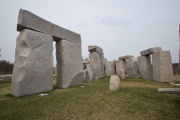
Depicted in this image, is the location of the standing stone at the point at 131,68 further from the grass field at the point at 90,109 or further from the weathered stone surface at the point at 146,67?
the grass field at the point at 90,109

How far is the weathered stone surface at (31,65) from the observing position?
435 centimetres

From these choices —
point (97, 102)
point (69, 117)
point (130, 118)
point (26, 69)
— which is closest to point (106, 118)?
point (130, 118)

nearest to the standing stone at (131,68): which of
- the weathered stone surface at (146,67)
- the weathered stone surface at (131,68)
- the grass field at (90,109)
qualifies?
the weathered stone surface at (131,68)

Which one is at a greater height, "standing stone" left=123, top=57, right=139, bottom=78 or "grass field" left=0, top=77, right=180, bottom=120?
"standing stone" left=123, top=57, right=139, bottom=78

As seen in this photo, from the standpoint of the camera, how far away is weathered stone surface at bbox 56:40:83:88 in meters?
5.91

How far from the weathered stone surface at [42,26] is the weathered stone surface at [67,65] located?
0.30 m

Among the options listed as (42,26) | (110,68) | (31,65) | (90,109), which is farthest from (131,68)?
(90,109)

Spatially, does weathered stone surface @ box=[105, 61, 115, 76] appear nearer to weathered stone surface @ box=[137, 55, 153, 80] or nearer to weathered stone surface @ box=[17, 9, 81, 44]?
weathered stone surface @ box=[137, 55, 153, 80]

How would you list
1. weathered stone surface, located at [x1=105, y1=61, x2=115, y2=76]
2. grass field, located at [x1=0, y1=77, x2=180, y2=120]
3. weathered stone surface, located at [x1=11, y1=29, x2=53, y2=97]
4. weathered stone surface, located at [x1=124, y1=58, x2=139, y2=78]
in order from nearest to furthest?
grass field, located at [x1=0, y1=77, x2=180, y2=120] < weathered stone surface, located at [x1=11, y1=29, x2=53, y2=97] < weathered stone surface, located at [x1=124, y1=58, x2=139, y2=78] < weathered stone surface, located at [x1=105, y1=61, x2=115, y2=76]

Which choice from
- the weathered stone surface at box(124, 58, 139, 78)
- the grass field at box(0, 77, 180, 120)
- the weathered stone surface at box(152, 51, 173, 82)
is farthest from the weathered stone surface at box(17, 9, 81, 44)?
the weathered stone surface at box(124, 58, 139, 78)

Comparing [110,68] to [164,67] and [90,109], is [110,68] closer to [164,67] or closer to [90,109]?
[164,67]

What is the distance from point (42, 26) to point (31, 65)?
150 cm

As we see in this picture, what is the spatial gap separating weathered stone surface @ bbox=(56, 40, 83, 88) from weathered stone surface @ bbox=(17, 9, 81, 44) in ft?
0.97

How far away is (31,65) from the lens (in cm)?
457
